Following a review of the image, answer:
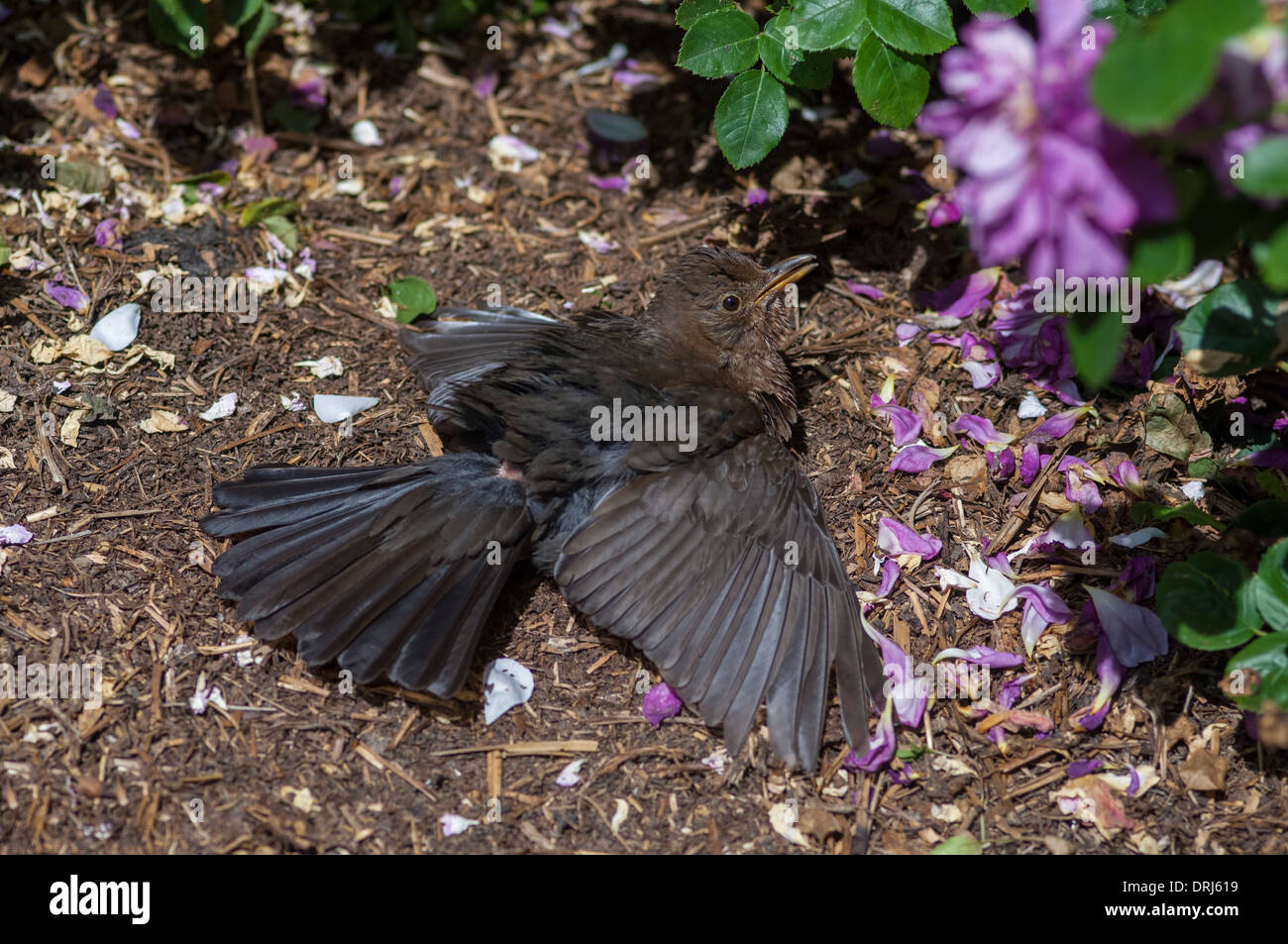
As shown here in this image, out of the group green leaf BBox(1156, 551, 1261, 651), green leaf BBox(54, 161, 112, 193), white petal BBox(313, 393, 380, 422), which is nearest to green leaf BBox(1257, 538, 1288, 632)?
green leaf BBox(1156, 551, 1261, 651)

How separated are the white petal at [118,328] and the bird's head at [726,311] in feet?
6.75

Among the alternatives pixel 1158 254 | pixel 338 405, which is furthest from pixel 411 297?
pixel 1158 254

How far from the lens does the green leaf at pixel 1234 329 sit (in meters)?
2.91

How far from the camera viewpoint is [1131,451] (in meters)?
4.07

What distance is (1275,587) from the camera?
9.68 ft

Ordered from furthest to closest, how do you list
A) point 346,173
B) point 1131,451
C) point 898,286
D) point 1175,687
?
point 346,173 < point 898,286 < point 1131,451 < point 1175,687

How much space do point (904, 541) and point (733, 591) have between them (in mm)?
720

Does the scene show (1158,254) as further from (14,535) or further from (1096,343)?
(14,535)

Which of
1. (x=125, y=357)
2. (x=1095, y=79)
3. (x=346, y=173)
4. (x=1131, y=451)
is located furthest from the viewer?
(x=346, y=173)

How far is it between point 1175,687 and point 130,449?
372 centimetres

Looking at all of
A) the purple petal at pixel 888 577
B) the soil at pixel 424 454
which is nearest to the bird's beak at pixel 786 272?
the soil at pixel 424 454

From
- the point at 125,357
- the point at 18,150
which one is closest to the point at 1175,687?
the point at 125,357
